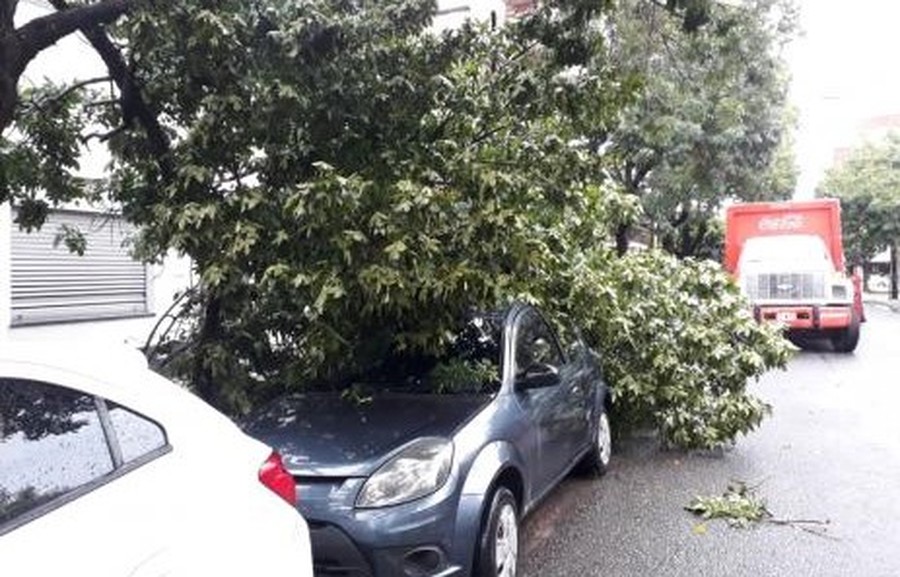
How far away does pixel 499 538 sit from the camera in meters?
4.56

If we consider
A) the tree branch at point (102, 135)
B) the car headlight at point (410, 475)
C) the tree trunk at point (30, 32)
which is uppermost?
the tree trunk at point (30, 32)

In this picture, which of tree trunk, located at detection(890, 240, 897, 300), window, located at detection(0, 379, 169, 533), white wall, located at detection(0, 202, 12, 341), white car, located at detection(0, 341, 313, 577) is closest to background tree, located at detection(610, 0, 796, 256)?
white wall, located at detection(0, 202, 12, 341)

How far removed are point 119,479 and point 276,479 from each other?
0.67 m

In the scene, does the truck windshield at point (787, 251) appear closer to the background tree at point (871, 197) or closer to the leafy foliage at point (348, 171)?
the leafy foliage at point (348, 171)

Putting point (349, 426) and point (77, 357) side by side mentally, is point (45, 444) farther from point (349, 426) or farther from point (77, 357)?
point (349, 426)

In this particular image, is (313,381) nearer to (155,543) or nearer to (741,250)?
(155,543)

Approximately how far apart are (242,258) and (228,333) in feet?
4.30

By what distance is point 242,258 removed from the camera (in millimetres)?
5332

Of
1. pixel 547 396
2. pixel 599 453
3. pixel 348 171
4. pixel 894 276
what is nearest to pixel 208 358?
pixel 348 171

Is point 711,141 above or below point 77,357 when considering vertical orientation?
above

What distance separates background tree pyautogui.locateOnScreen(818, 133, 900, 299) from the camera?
41250 millimetres

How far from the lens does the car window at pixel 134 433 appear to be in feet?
8.56

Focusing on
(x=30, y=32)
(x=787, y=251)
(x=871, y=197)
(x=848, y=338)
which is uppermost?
(x=871, y=197)

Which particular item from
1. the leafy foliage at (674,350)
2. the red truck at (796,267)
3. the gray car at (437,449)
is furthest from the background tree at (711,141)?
the gray car at (437,449)
